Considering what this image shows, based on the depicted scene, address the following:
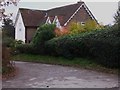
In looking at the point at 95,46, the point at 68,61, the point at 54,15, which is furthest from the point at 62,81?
the point at 54,15

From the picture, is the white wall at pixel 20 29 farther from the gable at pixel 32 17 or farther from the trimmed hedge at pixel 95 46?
the trimmed hedge at pixel 95 46

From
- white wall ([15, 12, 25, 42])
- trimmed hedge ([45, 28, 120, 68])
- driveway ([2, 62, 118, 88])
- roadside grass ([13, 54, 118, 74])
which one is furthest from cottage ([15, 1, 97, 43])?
driveway ([2, 62, 118, 88])

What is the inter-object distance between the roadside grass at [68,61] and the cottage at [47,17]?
15756 mm

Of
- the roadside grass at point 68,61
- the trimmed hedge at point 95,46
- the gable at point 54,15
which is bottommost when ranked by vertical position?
the roadside grass at point 68,61

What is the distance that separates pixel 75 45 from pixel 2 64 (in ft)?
26.5

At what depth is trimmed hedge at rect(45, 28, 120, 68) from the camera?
1831 centimetres

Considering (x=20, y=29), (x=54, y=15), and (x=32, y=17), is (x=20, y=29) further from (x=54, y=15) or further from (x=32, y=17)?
(x=54, y=15)

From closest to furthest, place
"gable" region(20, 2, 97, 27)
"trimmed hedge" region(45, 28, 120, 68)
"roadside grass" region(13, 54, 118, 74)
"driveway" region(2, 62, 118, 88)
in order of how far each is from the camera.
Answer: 1. "driveway" region(2, 62, 118, 88)
2. "trimmed hedge" region(45, 28, 120, 68)
3. "roadside grass" region(13, 54, 118, 74)
4. "gable" region(20, 2, 97, 27)

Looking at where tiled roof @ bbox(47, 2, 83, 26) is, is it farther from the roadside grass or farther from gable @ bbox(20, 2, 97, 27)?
the roadside grass

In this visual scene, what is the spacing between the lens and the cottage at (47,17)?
Result: 154 feet

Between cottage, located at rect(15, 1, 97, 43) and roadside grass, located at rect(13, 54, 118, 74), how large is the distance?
15756 mm

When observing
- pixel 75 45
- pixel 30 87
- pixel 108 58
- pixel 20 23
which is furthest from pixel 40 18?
pixel 30 87

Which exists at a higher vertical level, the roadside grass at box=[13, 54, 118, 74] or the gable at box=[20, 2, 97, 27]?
the gable at box=[20, 2, 97, 27]

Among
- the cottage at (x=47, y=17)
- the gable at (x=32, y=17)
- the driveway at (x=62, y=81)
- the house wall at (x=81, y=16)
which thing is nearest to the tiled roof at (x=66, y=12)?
the cottage at (x=47, y=17)
